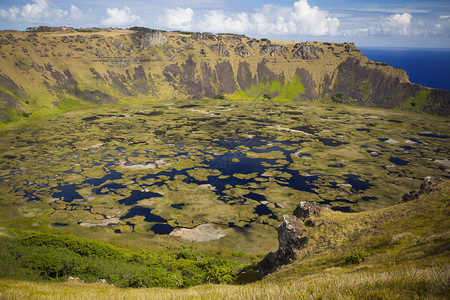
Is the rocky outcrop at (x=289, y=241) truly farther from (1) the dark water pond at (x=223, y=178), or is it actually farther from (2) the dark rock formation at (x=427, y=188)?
(1) the dark water pond at (x=223, y=178)

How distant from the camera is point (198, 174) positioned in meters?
107

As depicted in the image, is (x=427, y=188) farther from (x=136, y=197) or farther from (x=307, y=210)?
(x=136, y=197)

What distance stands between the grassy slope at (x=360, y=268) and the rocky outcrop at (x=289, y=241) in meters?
1.53

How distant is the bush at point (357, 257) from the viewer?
2746 cm

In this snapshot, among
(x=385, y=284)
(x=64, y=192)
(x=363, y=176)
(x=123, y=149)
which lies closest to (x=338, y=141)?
(x=363, y=176)

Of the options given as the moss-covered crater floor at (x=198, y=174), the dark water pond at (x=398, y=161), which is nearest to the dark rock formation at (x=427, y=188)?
the moss-covered crater floor at (x=198, y=174)

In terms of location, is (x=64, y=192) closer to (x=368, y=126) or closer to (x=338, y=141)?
(x=338, y=141)

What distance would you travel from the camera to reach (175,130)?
169500 mm

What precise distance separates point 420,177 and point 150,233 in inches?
4253

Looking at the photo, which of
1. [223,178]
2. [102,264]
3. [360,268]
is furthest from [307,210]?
[223,178]

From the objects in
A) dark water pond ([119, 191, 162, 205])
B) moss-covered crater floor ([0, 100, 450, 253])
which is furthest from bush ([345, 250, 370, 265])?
dark water pond ([119, 191, 162, 205])

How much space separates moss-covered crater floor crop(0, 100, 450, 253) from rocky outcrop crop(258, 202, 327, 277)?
2398 centimetres

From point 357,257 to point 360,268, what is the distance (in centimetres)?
459

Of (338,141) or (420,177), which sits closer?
(420,177)
